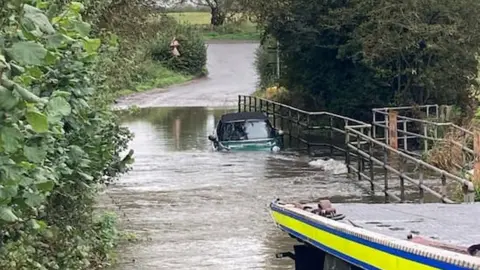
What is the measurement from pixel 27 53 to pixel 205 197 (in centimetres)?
1393

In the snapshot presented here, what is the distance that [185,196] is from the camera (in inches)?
690

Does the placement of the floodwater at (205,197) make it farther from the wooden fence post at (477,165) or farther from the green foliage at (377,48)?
the green foliage at (377,48)

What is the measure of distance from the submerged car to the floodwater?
511 millimetres

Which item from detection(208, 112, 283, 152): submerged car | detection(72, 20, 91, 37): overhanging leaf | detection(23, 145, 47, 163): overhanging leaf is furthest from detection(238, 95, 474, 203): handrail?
detection(23, 145, 47, 163): overhanging leaf

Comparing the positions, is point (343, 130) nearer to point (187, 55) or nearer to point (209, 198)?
point (209, 198)

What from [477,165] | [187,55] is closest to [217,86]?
[187,55]

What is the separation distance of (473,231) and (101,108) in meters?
5.03

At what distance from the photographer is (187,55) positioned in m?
69.2

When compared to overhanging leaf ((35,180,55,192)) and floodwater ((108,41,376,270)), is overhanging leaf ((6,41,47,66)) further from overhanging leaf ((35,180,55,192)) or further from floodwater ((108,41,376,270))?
floodwater ((108,41,376,270))

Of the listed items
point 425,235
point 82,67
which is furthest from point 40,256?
point 425,235

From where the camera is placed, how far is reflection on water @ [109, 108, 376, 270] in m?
11.6

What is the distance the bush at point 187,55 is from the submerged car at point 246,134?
40620 millimetres

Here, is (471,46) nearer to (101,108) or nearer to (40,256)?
(101,108)

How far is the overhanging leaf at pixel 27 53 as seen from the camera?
3.38 m
